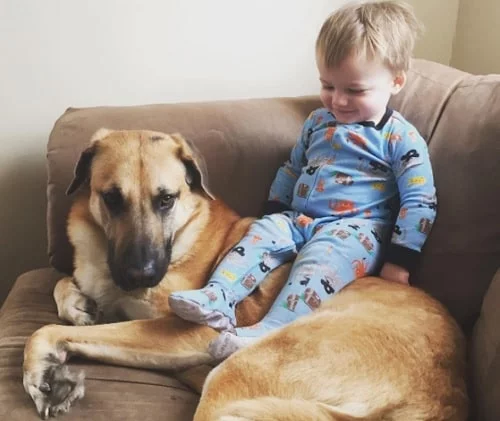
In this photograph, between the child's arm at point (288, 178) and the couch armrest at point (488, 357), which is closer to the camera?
the couch armrest at point (488, 357)

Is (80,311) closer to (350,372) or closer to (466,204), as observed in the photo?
(350,372)

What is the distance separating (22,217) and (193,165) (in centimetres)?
93

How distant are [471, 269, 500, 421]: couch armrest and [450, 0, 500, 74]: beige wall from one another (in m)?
1.18

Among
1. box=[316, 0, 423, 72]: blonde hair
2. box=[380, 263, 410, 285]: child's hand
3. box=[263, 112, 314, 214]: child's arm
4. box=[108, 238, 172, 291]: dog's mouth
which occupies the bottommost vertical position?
box=[380, 263, 410, 285]: child's hand

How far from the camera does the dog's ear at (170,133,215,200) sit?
1.95 m

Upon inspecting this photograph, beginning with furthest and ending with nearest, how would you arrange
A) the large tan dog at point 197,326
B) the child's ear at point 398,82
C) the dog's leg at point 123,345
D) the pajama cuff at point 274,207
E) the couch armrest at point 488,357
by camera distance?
the pajama cuff at point 274,207 → the child's ear at point 398,82 → the dog's leg at point 123,345 → the couch armrest at point 488,357 → the large tan dog at point 197,326

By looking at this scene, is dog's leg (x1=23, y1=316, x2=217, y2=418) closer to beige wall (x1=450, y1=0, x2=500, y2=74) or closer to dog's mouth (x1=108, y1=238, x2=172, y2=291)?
dog's mouth (x1=108, y1=238, x2=172, y2=291)

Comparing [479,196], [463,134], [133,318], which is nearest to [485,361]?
[479,196]

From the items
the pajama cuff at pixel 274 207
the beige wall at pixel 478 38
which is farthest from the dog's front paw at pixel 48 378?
the beige wall at pixel 478 38

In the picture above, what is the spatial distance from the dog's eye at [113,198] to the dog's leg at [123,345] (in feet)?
1.06

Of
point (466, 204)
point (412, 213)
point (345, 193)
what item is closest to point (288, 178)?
point (345, 193)

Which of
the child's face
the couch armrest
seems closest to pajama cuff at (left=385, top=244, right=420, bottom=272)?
the couch armrest

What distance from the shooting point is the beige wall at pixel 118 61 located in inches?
91.9

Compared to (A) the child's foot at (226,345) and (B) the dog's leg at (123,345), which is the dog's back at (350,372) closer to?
(A) the child's foot at (226,345)
